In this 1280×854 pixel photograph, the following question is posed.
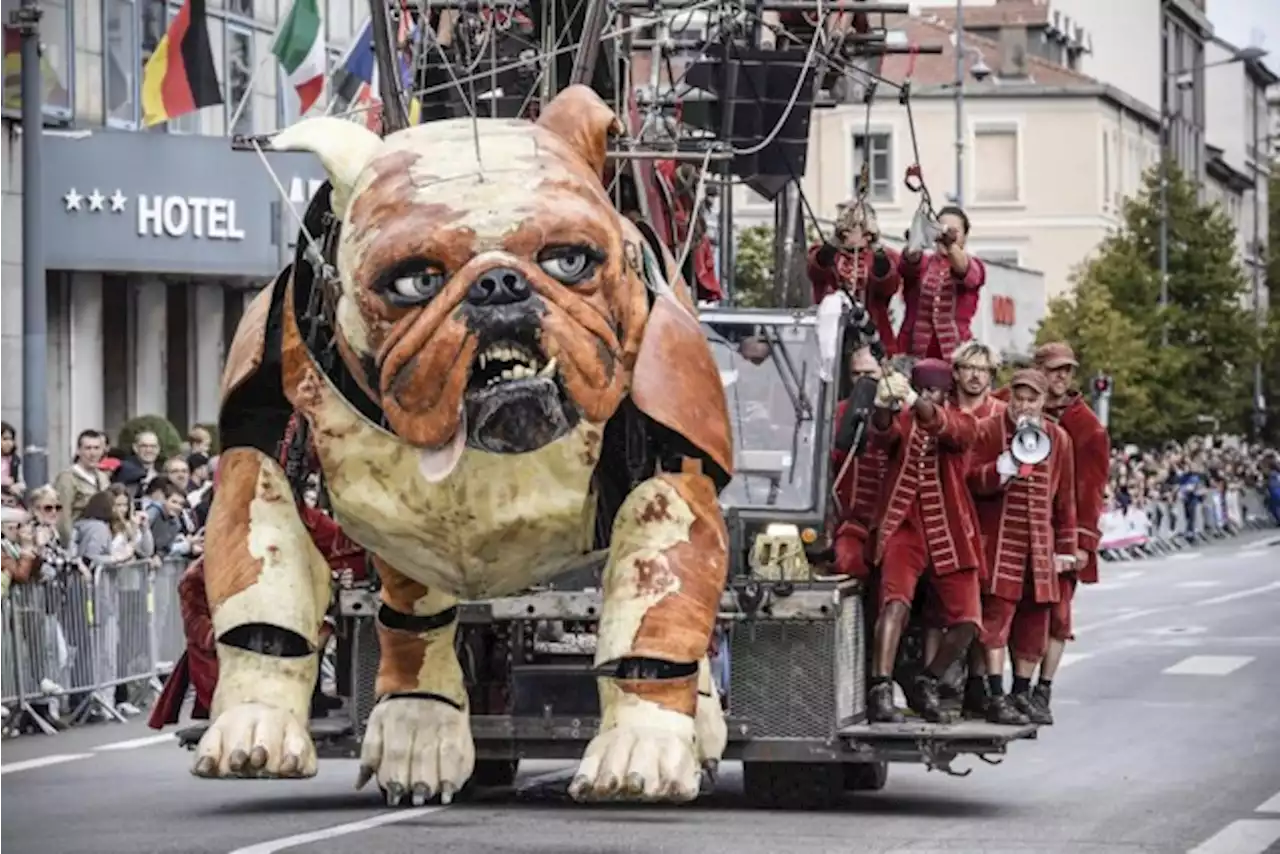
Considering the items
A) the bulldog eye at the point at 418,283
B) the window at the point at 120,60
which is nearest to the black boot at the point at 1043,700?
the bulldog eye at the point at 418,283

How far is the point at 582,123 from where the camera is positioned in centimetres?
1071

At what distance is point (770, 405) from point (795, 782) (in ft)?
5.66

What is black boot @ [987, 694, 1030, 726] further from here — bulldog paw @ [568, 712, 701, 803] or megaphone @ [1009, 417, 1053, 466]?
bulldog paw @ [568, 712, 701, 803]

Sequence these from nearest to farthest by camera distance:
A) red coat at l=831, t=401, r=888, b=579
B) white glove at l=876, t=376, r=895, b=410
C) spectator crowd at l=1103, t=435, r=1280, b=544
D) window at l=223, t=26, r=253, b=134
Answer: white glove at l=876, t=376, r=895, b=410, red coat at l=831, t=401, r=888, b=579, window at l=223, t=26, r=253, b=134, spectator crowd at l=1103, t=435, r=1280, b=544

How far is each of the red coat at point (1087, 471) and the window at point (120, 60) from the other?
19.7m

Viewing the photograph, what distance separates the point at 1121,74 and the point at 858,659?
74.7 m

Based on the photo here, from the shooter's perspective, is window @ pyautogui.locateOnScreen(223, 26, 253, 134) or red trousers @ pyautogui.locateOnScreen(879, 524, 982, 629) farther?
window @ pyautogui.locateOnScreen(223, 26, 253, 134)

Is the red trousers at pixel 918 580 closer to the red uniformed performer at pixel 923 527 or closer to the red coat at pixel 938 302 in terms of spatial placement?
the red uniformed performer at pixel 923 527

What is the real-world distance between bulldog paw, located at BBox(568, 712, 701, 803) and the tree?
5501 cm

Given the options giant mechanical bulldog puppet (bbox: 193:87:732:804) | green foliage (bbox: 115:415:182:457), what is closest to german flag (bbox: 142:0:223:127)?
green foliage (bbox: 115:415:182:457)

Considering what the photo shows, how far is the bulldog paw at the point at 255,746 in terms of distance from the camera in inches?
413

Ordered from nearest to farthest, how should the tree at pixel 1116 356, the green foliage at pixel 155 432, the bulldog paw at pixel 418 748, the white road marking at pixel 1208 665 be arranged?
the bulldog paw at pixel 418 748 < the white road marking at pixel 1208 665 < the green foliage at pixel 155 432 < the tree at pixel 1116 356

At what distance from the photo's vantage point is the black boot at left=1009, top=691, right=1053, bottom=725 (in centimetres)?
1678

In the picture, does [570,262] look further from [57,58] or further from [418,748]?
A: [57,58]
